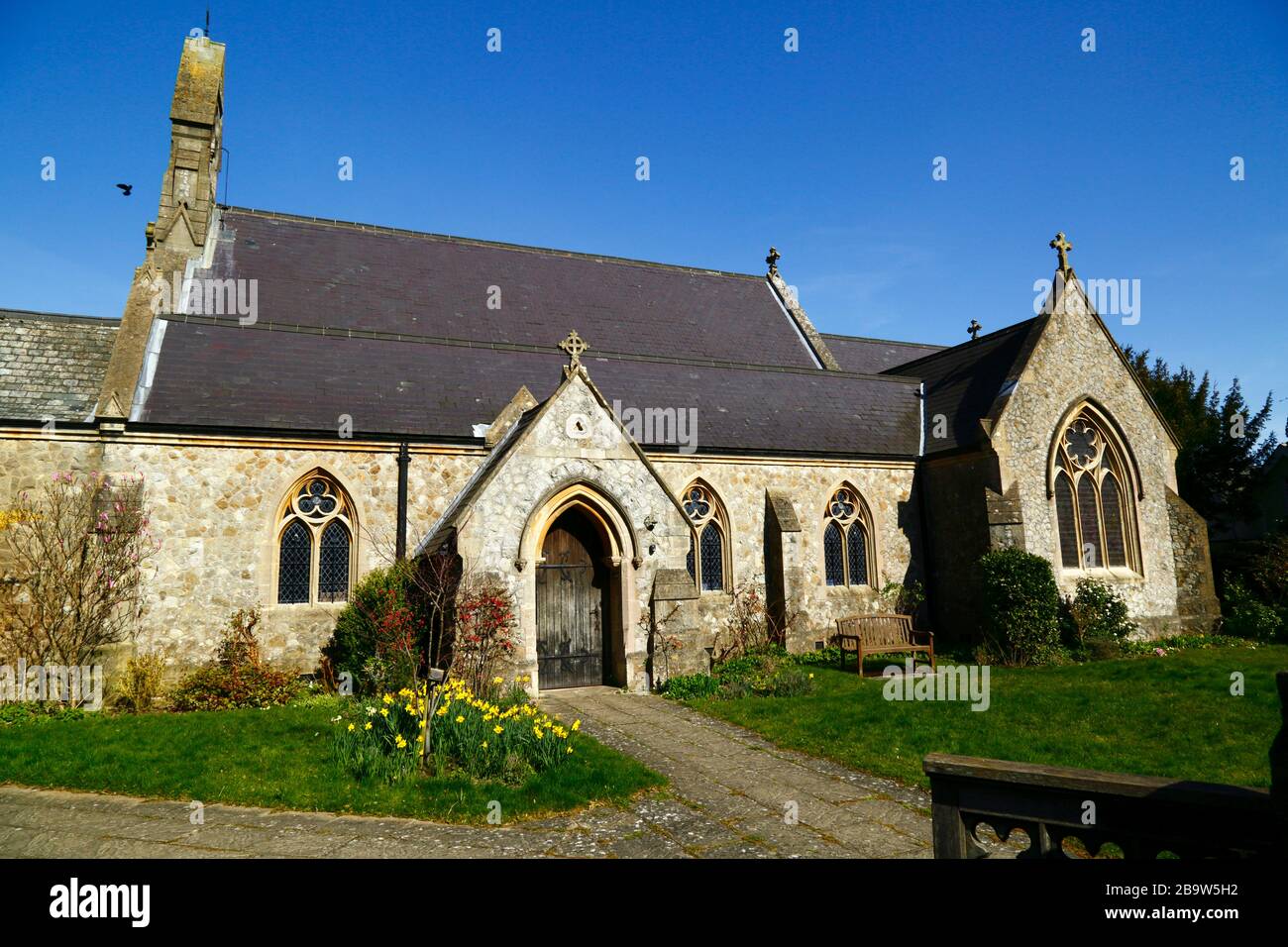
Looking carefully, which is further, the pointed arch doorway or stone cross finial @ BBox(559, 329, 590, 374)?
the pointed arch doorway

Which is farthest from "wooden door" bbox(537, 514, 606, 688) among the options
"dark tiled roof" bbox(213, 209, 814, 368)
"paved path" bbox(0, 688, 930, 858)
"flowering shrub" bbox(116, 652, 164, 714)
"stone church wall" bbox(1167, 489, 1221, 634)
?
"stone church wall" bbox(1167, 489, 1221, 634)

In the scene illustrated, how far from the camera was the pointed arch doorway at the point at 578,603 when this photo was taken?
13.4 m

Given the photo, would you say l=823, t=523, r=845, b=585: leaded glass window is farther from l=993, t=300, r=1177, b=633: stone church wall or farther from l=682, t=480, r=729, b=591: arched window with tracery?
l=993, t=300, r=1177, b=633: stone church wall

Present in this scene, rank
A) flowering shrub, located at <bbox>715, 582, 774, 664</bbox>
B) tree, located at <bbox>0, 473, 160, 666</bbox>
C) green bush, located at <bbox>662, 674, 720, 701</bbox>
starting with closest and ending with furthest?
1. tree, located at <bbox>0, 473, 160, 666</bbox>
2. green bush, located at <bbox>662, 674, 720, 701</bbox>
3. flowering shrub, located at <bbox>715, 582, 774, 664</bbox>

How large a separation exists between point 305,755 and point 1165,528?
19238mm

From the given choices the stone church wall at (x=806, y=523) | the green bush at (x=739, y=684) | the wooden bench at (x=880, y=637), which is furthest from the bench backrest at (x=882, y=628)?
the green bush at (x=739, y=684)

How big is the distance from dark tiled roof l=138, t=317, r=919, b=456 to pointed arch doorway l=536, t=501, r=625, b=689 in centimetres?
330

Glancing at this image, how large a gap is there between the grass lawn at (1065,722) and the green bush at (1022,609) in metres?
1.33

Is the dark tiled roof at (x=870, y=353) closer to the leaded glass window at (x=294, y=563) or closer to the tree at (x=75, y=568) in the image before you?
the leaded glass window at (x=294, y=563)

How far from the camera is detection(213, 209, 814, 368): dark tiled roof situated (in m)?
19.2

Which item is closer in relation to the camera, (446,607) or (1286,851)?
(1286,851)

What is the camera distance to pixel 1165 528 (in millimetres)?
18375
